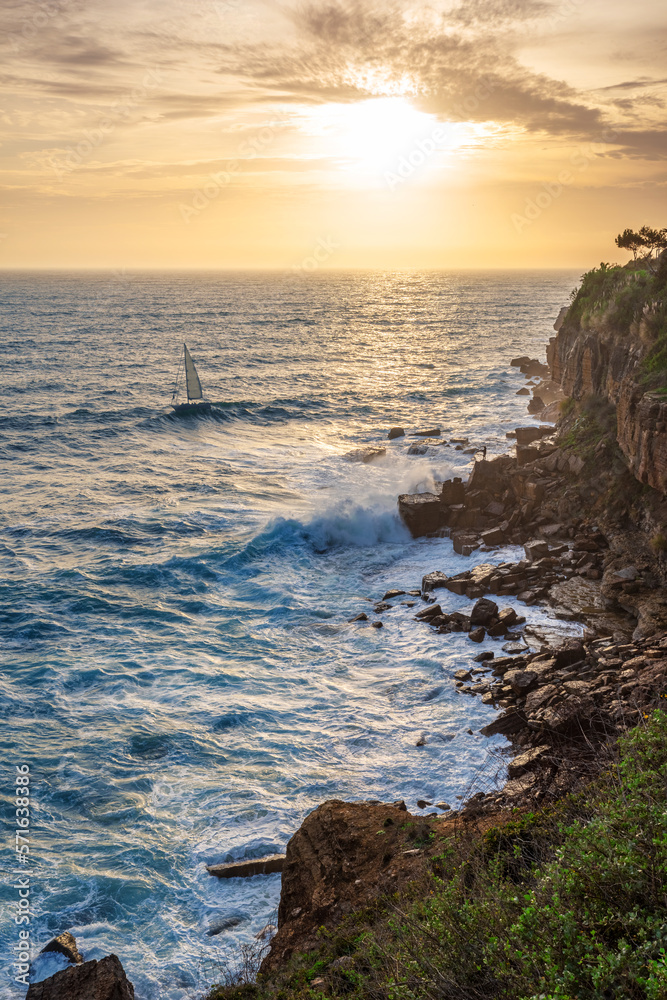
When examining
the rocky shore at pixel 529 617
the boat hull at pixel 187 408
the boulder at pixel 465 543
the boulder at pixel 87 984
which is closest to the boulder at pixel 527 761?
the rocky shore at pixel 529 617

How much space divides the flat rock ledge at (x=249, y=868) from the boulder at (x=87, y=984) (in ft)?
9.94

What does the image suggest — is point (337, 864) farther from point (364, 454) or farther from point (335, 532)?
point (364, 454)

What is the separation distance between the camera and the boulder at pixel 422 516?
2903 cm

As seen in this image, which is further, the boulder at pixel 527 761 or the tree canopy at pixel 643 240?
the tree canopy at pixel 643 240

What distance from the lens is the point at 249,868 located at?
12.9 m

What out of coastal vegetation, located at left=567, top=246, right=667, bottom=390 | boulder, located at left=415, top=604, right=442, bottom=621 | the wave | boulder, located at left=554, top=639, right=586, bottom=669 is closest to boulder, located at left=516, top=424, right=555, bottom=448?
coastal vegetation, located at left=567, top=246, right=667, bottom=390

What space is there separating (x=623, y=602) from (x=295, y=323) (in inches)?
4137

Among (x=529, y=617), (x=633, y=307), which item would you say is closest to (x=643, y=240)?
(x=633, y=307)

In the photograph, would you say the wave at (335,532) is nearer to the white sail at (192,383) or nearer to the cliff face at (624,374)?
the cliff face at (624,374)

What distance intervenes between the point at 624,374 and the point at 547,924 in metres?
24.4

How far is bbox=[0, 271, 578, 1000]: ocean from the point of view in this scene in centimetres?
1297

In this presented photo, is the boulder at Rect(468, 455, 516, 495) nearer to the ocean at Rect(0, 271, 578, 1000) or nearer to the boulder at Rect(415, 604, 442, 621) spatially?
the ocean at Rect(0, 271, 578, 1000)

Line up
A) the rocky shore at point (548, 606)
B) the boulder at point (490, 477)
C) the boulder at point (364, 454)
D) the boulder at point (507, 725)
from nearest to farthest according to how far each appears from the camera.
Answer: the rocky shore at point (548, 606) < the boulder at point (507, 725) < the boulder at point (490, 477) < the boulder at point (364, 454)

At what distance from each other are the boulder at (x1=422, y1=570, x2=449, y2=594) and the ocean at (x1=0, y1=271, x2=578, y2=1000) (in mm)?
960
